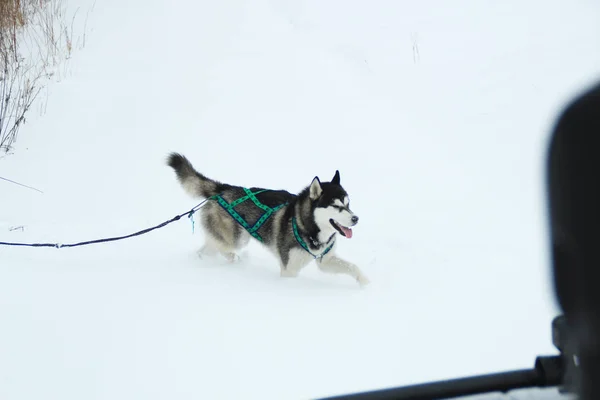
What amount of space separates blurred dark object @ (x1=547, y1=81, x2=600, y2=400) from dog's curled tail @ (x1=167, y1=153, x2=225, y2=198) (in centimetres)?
451

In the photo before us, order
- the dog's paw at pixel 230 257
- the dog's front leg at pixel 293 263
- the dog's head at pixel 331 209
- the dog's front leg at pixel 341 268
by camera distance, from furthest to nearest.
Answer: the dog's paw at pixel 230 257 → the dog's front leg at pixel 293 263 → the dog's head at pixel 331 209 → the dog's front leg at pixel 341 268

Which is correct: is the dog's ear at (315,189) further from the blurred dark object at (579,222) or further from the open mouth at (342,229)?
the blurred dark object at (579,222)

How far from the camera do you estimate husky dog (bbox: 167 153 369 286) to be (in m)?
4.72

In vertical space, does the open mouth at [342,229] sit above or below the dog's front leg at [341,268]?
above

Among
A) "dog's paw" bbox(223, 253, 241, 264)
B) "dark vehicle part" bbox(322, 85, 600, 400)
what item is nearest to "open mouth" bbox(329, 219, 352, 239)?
"dog's paw" bbox(223, 253, 241, 264)

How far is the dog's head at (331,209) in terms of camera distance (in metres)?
4.67

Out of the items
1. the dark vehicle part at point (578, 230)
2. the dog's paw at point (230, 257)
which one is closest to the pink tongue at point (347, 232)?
the dog's paw at point (230, 257)

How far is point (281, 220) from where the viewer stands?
5055 mm

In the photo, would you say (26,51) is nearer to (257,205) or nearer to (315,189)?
(257,205)

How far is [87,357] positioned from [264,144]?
540 centimetres

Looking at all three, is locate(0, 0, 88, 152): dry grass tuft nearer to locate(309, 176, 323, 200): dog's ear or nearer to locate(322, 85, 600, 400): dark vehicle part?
locate(309, 176, 323, 200): dog's ear

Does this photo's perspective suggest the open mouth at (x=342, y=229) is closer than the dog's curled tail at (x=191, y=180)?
Yes

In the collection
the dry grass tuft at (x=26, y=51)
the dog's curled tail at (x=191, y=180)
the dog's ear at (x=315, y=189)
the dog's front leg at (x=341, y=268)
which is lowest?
the dog's front leg at (x=341, y=268)

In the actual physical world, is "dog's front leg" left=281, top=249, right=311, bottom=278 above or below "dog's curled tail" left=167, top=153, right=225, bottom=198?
below
